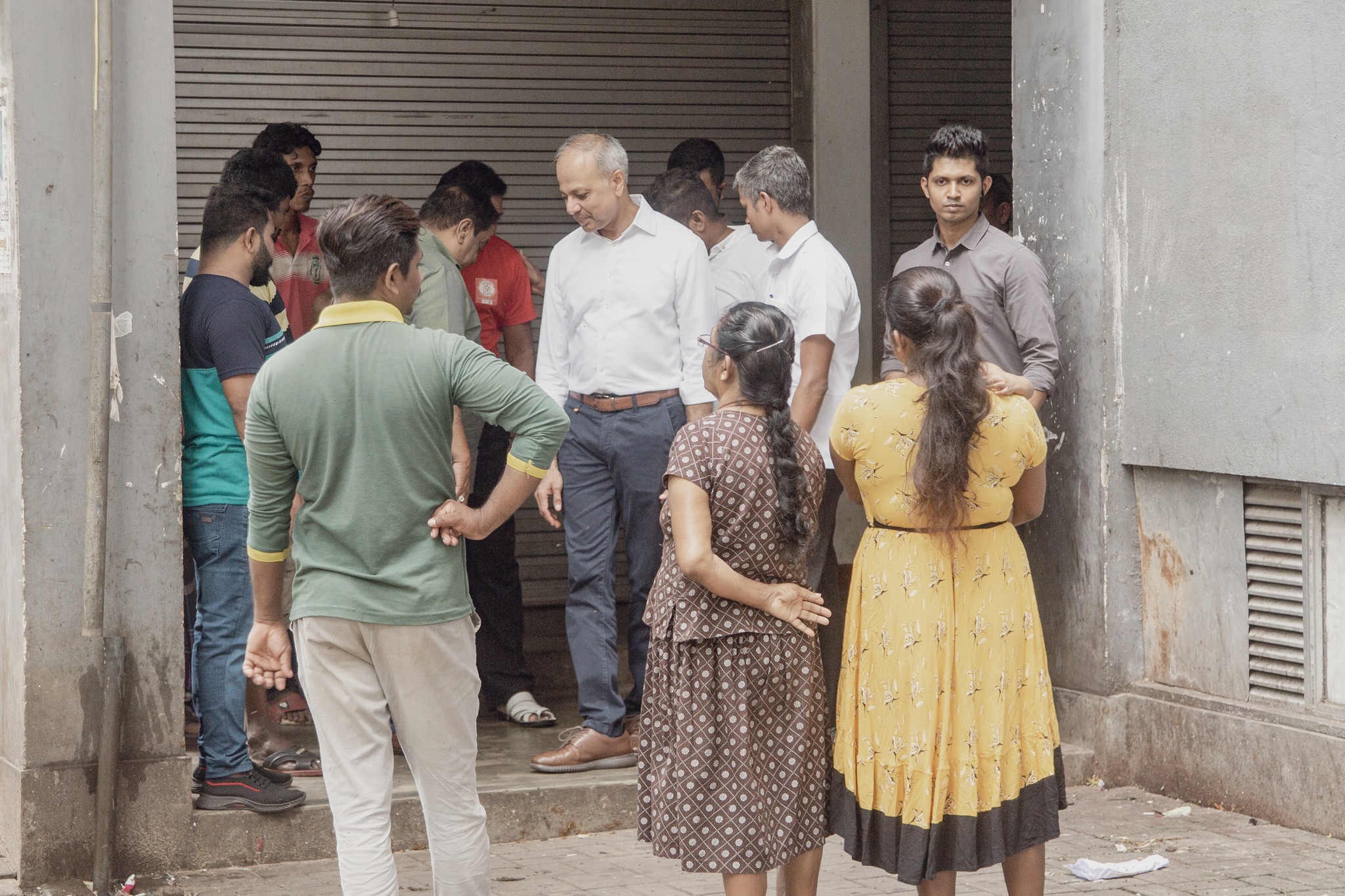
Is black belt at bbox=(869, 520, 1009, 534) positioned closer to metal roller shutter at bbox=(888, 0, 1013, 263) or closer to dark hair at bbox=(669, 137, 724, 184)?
dark hair at bbox=(669, 137, 724, 184)

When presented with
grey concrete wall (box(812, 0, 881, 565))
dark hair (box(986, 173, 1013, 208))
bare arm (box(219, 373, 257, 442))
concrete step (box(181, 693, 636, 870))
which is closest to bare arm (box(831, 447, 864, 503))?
concrete step (box(181, 693, 636, 870))

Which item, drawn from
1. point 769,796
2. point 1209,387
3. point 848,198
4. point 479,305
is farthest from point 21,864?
point 848,198

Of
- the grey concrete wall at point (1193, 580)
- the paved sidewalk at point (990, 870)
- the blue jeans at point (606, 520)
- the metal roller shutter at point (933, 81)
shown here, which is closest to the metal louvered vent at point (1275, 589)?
the grey concrete wall at point (1193, 580)

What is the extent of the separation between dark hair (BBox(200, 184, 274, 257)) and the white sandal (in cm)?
222

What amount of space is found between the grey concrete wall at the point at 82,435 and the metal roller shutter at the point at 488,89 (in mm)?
3061

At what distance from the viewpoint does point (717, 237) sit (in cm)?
657

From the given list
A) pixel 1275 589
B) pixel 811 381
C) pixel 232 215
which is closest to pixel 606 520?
pixel 811 381

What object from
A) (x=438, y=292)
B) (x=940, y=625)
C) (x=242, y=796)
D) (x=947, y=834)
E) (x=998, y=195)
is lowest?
(x=242, y=796)

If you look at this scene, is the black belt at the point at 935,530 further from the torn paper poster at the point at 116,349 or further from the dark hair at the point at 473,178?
the dark hair at the point at 473,178

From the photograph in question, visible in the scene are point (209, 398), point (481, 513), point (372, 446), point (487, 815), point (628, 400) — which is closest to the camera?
point (372, 446)

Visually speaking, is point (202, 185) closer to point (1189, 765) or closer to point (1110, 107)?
point (1110, 107)

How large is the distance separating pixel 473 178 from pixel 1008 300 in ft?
7.02

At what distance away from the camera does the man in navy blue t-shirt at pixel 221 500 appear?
4.84 metres

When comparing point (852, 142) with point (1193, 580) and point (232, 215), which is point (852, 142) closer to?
point (1193, 580)
